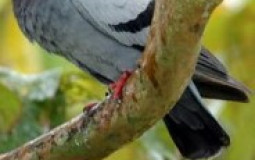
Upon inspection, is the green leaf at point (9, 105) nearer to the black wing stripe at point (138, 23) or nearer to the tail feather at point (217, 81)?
the black wing stripe at point (138, 23)

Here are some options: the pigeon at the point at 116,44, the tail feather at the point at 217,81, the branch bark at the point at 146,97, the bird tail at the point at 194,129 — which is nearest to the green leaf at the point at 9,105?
the pigeon at the point at 116,44

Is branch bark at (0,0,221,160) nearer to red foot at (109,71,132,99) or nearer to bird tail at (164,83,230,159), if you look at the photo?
red foot at (109,71,132,99)

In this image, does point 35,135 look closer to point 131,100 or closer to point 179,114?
point 179,114

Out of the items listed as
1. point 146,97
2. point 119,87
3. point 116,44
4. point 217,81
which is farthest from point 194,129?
point 146,97

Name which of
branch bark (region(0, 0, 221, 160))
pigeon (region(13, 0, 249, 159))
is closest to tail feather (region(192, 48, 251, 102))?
pigeon (region(13, 0, 249, 159))

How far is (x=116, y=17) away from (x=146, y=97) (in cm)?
93

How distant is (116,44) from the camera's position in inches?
186

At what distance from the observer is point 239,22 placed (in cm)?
561

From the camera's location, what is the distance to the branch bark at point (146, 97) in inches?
138

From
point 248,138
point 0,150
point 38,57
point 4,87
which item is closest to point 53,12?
point 4,87

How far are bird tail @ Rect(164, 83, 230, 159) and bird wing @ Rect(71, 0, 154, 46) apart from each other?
37cm

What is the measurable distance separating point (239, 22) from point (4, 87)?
1.44 metres

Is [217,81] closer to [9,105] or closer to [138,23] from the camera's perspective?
[138,23]

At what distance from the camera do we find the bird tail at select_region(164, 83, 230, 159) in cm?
469
